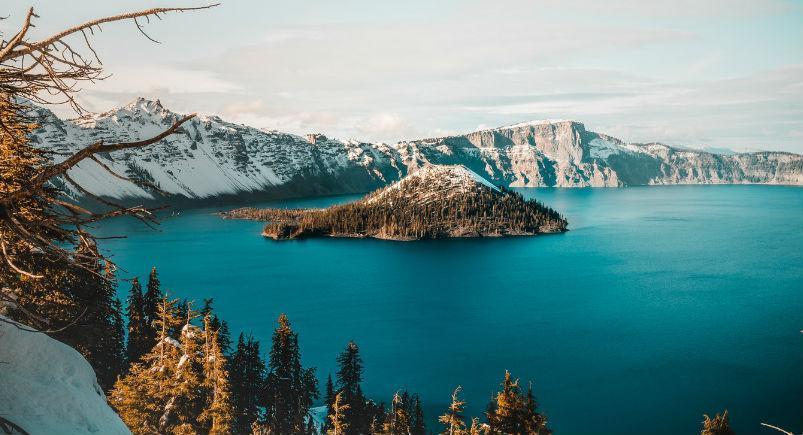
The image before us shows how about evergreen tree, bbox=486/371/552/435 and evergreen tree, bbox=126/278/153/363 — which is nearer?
evergreen tree, bbox=486/371/552/435

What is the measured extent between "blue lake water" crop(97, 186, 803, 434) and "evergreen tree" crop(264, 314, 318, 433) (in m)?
14.2

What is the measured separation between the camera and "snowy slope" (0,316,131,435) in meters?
8.49

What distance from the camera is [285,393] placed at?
46.8 m

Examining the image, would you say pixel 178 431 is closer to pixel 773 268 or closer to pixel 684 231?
pixel 773 268

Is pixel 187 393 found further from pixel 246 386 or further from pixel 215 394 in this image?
pixel 246 386

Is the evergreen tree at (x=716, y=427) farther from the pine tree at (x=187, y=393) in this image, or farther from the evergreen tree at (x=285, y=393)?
the evergreen tree at (x=285, y=393)

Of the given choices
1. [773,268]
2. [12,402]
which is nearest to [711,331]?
[773,268]

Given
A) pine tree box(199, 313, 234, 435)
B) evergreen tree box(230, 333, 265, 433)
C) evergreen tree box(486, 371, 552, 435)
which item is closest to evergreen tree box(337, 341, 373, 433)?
evergreen tree box(230, 333, 265, 433)

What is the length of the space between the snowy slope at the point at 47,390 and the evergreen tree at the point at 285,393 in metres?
34.9

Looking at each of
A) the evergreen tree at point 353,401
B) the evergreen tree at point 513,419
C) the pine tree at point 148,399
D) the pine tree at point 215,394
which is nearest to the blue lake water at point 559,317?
the evergreen tree at point 353,401

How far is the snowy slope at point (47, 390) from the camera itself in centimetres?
849

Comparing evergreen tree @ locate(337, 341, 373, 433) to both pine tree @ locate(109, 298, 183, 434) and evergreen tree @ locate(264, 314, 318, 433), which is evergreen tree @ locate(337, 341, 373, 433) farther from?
pine tree @ locate(109, 298, 183, 434)

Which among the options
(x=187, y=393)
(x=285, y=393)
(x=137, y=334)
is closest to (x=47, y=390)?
(x=187, y=393)

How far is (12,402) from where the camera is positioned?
8367mm
